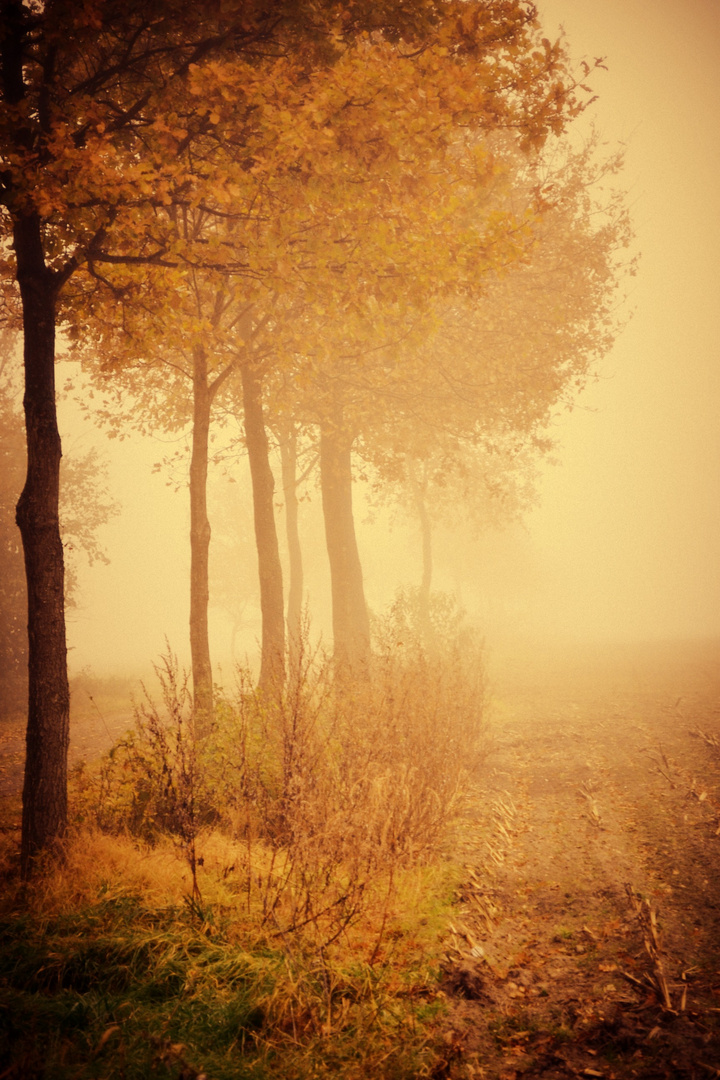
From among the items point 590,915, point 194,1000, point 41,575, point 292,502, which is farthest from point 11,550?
point 590,915

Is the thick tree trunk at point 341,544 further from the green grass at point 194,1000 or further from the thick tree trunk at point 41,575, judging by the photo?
the green grass at point 194,1000

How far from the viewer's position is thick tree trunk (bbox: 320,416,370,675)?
507 inches

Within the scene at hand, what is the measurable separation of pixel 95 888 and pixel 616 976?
3.62 metres

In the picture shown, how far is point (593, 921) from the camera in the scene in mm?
3990

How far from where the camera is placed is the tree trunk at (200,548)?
7.60 m

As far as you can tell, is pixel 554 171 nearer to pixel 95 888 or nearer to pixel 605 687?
pixel 605 687

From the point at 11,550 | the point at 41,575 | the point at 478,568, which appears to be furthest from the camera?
the point at 478,568

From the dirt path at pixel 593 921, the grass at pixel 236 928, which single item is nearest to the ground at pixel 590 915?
the dirt path at pixel 593 921

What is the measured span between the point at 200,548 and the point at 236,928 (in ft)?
17.5

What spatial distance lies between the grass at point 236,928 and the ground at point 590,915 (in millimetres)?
285

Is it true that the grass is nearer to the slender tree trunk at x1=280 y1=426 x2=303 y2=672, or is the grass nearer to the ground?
the ground

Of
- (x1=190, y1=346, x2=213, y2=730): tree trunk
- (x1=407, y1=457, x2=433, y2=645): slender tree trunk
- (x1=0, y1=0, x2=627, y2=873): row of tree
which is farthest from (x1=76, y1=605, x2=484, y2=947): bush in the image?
(x1=407, y1=457, x2=433, y2=645): slender tree trunk

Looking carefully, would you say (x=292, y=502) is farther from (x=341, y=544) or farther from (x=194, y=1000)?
(x=194, y=1000)

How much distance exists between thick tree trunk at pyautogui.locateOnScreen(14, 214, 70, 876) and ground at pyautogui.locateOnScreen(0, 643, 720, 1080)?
139 inches
